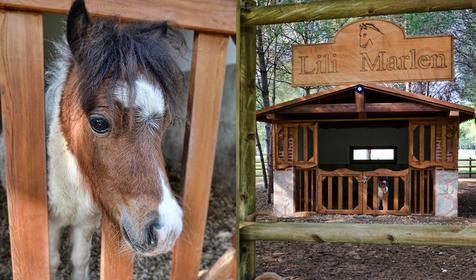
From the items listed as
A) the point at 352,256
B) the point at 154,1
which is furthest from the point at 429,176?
the point at 154,1

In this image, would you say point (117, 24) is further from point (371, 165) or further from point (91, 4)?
point (371, 165)

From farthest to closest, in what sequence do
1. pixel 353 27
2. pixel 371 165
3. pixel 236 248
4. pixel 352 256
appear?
1. pixel 371 165
2. pixel 352 256
3. pixel 236 248
4. pixel 353 27

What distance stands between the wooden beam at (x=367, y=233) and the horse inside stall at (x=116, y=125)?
425 mm

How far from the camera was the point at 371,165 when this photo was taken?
755cm

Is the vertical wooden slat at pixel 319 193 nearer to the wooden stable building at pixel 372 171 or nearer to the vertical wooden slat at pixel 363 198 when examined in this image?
the wooden stable building at pixel 372 171

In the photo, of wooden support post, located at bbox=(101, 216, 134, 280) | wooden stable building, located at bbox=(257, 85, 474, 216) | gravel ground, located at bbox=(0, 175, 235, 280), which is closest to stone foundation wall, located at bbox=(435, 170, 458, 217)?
wooden stable building, located at bbox=(257, 85, 474, 216)

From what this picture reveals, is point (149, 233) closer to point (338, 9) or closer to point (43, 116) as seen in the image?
point (43, 116)

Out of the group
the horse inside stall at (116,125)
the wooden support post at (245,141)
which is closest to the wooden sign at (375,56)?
the wooden support post at (245,141)

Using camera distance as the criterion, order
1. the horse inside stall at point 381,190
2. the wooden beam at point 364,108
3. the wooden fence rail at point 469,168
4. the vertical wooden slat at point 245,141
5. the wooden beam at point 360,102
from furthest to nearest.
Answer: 1. the wooden fence rail at point 469,168
2. the horse inside stall at point 381,190
3. the wooden beam at point 364,108
4. the wooden beam at point 360,102
5. the vertical wooden slat at point 245,141

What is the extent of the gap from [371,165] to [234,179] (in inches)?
254

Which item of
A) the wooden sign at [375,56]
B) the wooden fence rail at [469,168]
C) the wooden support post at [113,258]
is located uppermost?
the wooden sign at [375,56]

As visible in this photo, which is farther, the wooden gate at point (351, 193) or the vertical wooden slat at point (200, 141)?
the wooden gate at point (351, 193)

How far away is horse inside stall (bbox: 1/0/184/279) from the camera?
1.15 metres

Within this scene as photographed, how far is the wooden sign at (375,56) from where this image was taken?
1397 mm
